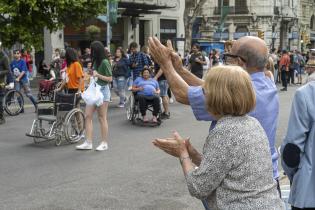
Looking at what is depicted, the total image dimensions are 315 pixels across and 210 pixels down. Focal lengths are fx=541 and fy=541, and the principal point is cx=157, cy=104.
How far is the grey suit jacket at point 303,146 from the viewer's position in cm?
308

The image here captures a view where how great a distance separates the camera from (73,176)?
278 inches

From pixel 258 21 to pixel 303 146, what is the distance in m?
57.8

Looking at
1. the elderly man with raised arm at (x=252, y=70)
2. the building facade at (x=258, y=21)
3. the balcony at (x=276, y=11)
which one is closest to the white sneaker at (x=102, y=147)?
the elderly man with raised arm at (x=252, y=70)

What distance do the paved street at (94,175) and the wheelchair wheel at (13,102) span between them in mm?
2486

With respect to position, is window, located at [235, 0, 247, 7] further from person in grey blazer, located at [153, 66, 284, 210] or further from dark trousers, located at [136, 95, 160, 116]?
person in grey blazer, located at [153, 66, 284, 210]

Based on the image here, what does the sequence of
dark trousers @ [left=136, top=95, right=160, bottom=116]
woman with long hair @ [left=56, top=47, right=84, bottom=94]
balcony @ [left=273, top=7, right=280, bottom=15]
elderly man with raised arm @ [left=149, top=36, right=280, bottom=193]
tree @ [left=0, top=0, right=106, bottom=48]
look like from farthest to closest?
1. balcony @ [left=273, top=7, right=280, bottom=15]
2. tree @ [left=0, top=0, right=106, bottom=48]
3. dark trousers @ [left=136, top=95, right=160, bottom=116]
4. woman with long hair @ [left=56, top=47, right=84, bottom=94]
5. elderly man with raised arm @ [left=149, top=36, right=280, bottom=193]

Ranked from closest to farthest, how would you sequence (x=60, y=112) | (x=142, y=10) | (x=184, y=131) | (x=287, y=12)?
1. (x=60, y=112)
2. (x=184, y=131)
3. (x=142, y=10)
4. (x=287, y=12)

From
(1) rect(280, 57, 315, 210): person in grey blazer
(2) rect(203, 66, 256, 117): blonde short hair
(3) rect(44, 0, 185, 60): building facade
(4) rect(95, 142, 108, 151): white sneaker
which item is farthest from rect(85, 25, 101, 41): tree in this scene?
(2) rect(203, 66, 256, 117): blonde short hair

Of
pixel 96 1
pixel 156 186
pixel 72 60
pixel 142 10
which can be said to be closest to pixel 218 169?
pixel 156 186

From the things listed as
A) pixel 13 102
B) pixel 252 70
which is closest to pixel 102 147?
pixel 13 102

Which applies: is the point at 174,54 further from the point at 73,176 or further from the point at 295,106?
the point at 73,176

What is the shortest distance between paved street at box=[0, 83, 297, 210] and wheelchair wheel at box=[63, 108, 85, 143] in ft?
0.77

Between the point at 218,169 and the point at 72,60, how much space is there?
7.84 metres

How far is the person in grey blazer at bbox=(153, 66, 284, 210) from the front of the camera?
2.45 m
